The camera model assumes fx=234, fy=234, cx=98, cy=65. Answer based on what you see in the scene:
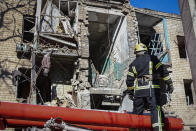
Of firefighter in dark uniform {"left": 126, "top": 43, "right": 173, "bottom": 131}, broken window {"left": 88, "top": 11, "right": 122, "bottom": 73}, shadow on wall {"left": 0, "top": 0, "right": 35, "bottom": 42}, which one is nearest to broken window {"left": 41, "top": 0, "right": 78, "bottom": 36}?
broken window {"left": 88, "top": 11, "right": 122, "bottom": 73}

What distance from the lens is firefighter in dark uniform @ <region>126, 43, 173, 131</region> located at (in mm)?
4316

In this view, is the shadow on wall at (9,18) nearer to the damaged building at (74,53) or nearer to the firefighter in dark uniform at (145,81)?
the damaged building at (74,53)

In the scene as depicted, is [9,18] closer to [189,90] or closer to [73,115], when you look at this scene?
[73,115]

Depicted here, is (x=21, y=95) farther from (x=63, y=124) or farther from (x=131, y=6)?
(x=63, y=124)

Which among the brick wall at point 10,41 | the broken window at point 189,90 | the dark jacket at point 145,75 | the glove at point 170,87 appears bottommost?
the broken window at point 189,90

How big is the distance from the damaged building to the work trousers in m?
6.06

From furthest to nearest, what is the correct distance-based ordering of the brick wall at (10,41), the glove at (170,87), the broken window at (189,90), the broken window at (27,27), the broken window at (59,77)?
1. the broken window at (189,90)
2. the broken window at (27,27)
3. the broken window at (59,77)
4. the brick wall at (10,41)
5. the glove at (170,87)

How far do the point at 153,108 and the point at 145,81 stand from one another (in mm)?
573

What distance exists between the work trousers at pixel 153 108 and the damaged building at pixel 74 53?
6.06 metres

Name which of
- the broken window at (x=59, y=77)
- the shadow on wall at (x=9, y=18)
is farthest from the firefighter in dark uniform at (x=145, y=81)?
the shadow on wall at (x=9, y=18)

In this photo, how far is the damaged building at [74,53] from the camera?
419 inches

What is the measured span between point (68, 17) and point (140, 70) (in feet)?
27.5

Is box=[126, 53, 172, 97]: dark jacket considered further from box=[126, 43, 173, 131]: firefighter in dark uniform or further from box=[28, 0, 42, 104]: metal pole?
box=[28, 0, 42, 104]: metal pole

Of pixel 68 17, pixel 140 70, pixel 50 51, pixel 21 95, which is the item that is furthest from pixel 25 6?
pixel 140 70
